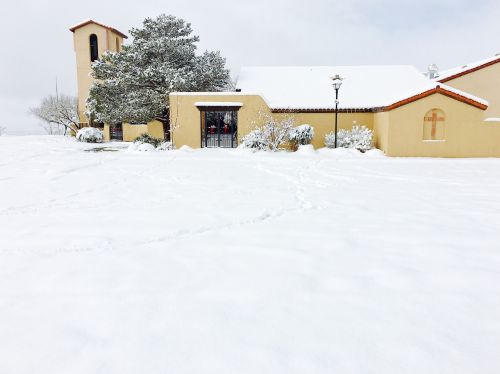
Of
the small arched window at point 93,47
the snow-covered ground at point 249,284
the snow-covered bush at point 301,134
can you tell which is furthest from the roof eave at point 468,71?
the small arched window at point 93,47

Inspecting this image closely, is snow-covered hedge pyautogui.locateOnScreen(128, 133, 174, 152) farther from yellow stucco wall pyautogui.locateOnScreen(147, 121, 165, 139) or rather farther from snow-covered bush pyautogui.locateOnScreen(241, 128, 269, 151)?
yellow stucco wall pyautogui.locateOnScreen(147, 121, 165, 139)

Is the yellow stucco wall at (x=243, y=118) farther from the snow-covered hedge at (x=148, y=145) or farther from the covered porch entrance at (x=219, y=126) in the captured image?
the snow-covered hedge at (x=148, y=145)

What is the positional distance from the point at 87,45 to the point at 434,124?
94.2 feet

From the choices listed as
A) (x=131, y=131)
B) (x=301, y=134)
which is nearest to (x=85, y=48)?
(x=131, y=131)

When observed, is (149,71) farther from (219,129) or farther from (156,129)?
(219,129)

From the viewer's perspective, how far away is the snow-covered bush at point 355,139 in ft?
58.2

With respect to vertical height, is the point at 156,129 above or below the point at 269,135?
above

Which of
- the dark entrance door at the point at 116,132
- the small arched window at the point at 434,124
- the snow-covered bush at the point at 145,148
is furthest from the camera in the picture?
the dark entrance door at the point at 116,132

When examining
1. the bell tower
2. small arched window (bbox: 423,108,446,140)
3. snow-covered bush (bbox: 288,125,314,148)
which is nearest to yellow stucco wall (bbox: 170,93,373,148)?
snow-covered bush (bbox: 288,125,314,148)

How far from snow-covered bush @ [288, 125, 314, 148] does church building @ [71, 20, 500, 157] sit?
39.0 inches

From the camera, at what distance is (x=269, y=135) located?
1823 cm

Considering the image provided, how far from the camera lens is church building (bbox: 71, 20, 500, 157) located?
660 inches

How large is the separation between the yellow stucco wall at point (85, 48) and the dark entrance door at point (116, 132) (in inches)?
139

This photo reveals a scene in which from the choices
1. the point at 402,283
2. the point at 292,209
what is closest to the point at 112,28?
the point at 292,209
